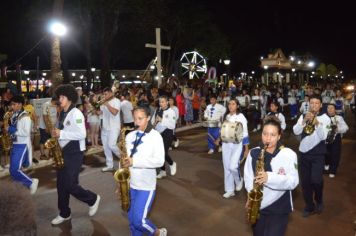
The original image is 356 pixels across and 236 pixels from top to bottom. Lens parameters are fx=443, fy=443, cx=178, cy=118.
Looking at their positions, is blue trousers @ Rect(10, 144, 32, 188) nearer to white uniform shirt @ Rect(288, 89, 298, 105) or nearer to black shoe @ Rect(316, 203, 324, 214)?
black shoe @ Rect(316, 203, 324, 214)

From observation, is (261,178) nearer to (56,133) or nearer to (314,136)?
(314,136)

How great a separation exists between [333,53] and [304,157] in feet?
236

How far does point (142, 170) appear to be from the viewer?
5.08m

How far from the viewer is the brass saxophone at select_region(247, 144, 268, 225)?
409 centimetres

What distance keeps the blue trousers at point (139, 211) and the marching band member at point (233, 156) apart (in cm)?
298

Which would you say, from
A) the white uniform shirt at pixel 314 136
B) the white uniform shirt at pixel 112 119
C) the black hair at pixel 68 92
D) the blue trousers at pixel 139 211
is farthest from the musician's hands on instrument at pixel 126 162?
the white uniform shirt at pixel 112 119

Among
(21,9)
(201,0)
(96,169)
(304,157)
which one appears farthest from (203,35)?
(304,157)

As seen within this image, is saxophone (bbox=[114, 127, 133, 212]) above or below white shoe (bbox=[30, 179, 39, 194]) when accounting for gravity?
above

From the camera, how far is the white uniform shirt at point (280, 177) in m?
4.20

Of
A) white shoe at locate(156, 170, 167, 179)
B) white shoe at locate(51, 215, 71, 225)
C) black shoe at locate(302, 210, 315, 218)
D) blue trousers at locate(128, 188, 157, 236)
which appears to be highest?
blue trousers at locate(128, 188, 157, 236)

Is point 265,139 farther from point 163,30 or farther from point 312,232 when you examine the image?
point 163,30

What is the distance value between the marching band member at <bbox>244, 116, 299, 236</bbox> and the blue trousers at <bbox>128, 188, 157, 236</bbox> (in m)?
1.29

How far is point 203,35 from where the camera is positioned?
34812 millimetres

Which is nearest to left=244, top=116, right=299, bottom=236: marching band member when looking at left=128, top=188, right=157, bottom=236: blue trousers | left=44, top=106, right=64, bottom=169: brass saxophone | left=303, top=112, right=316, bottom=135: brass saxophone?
left=128, top=188, right=157, bottom=236: blue trousers
